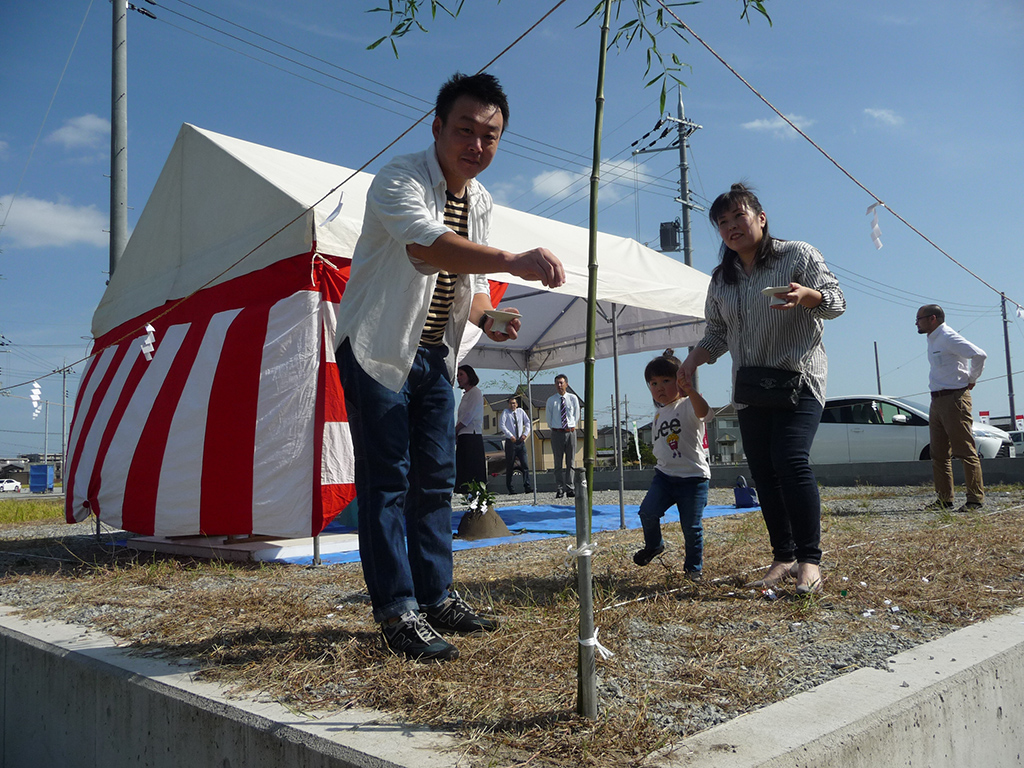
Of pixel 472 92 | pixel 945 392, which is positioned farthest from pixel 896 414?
pixel 472 92

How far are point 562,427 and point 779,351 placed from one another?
8199 millimetres

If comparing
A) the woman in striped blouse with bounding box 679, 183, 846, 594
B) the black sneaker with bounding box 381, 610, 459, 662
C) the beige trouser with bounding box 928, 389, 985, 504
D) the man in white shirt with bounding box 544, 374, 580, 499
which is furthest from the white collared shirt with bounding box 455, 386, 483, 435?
the black sneaker with bounding box 381, 610, 459, 662

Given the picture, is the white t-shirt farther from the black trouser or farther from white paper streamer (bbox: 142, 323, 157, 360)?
the black trouser

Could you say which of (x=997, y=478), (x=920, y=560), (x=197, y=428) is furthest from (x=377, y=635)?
(x=997, y=478)

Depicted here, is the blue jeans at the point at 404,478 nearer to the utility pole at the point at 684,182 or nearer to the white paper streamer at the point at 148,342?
the white paper streamer at the point at 148,342

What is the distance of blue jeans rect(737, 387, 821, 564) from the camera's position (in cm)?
264

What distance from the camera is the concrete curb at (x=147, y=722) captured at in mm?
1371

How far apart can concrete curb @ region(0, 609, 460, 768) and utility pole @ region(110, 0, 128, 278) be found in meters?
6.83

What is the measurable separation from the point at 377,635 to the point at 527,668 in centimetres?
59

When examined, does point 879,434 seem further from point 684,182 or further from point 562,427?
point 684,182

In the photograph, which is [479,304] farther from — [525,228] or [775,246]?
[525,228]

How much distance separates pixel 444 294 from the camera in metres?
2.28

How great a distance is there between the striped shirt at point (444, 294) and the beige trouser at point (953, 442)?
518 centimetres

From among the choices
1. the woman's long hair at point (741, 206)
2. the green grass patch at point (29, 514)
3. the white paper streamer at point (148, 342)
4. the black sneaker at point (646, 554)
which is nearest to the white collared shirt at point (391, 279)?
the woman's long hair at point (741, 206)
